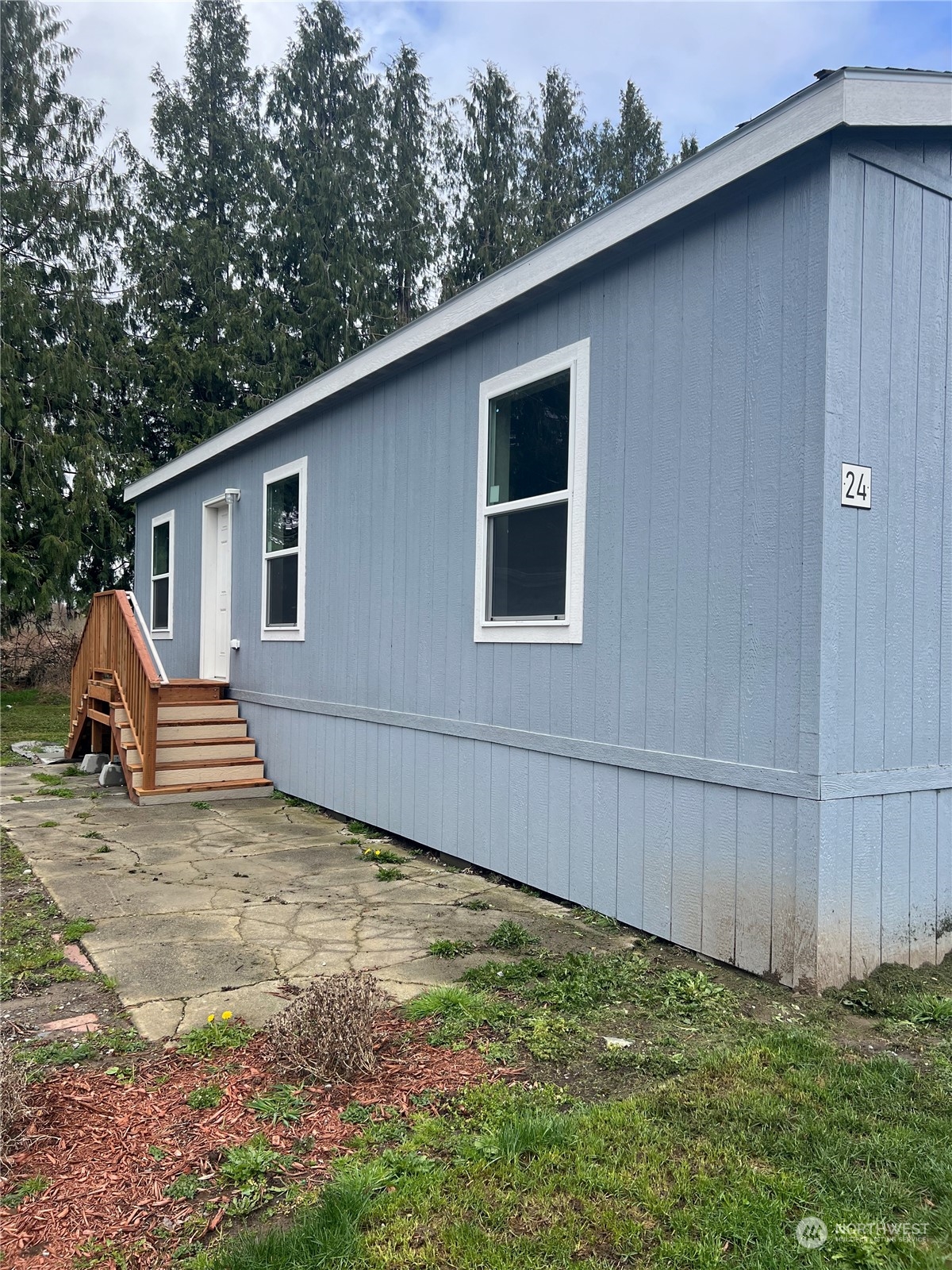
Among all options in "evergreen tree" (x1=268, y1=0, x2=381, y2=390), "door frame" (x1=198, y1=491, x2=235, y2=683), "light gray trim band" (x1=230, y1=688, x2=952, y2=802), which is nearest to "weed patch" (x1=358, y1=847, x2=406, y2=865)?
"light gray trim band" (x1=230, y1=688, x2=952, y2=802)

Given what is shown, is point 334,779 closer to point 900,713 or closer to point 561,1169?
point 900,713

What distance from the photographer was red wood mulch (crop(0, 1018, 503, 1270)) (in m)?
1.91

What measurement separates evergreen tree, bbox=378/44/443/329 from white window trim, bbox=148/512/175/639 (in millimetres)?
10031

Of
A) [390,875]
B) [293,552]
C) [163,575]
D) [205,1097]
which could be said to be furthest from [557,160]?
[205,1097]

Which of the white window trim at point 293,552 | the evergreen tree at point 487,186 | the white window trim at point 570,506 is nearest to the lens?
the white window trim at point 570,506

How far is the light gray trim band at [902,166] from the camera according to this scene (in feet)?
11.0

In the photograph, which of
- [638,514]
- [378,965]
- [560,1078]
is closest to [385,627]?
[638,514]

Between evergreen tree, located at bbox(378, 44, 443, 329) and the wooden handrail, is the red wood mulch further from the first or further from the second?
evergreen tree, located at bbox(378, 44, 443, 329)

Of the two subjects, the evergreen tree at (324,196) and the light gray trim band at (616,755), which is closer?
the light gray trim band at (616,755)

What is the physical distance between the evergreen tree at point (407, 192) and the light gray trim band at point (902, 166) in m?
16.9

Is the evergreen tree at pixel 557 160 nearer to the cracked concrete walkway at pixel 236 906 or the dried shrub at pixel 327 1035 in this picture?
the cracked concrete walkway at pixel 236 906

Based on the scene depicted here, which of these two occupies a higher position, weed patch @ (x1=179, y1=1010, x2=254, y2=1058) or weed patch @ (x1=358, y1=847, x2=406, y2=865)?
weed patch @ (x1=179, y1=1010, x2=254, y2=1058)

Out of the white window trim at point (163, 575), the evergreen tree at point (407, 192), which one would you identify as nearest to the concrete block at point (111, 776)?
the white window trim at point (163, 575)

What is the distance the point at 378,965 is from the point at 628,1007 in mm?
1018
